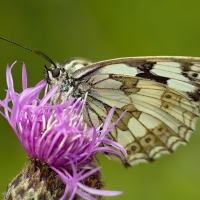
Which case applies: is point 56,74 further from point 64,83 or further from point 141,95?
point 141,95

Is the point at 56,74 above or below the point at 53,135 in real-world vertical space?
above

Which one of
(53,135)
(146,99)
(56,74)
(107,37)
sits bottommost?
(53,135)

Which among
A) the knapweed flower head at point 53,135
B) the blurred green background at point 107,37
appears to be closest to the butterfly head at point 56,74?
the knapweed flower head at point 53,135

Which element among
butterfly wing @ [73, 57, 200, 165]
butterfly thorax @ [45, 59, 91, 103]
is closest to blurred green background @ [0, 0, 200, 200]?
butterfly wing @ [73, 57, 200, 165]

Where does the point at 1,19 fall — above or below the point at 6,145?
above

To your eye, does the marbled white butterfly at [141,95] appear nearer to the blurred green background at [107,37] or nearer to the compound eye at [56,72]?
the compound eye at [56,72]

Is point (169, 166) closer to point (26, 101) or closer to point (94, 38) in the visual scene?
point (94, 38)

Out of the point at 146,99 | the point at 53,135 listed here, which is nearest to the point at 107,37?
the point at 146,99

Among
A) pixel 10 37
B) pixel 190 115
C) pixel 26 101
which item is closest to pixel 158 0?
pixel 10 37
